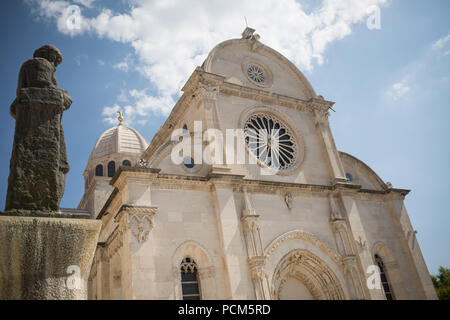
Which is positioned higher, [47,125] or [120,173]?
[120,173]

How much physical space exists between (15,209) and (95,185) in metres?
25.8

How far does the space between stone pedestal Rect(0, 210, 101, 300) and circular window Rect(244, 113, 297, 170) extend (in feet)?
47.0

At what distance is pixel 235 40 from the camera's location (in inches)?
848

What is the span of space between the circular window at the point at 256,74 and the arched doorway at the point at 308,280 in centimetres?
995

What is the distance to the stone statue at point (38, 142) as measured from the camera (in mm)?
5023

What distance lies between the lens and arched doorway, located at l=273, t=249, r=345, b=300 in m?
16.9

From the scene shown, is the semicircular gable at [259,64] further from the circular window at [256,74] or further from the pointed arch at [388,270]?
the pointed arch at [388,270]

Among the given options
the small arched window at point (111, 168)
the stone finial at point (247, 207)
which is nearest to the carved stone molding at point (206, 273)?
the stone finial at point (247, 207)

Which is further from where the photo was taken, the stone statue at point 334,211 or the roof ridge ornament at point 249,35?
the roof ridge ornament at point 249,35

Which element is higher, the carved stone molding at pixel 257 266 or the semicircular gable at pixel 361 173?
the semicircular gable at pixel 361 173

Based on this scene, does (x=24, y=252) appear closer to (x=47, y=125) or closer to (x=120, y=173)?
(x=47, y=125)

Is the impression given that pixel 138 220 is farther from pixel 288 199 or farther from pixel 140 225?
pixel 288 199

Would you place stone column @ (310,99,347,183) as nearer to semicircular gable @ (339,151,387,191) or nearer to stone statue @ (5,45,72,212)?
semicircular gable @ (339,151,387,191)
